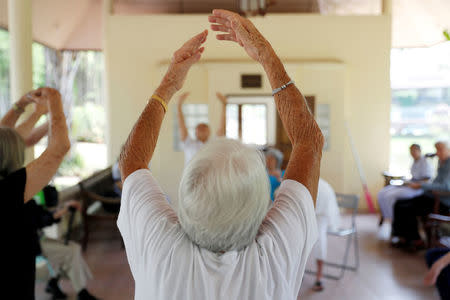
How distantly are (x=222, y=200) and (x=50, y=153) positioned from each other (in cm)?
80

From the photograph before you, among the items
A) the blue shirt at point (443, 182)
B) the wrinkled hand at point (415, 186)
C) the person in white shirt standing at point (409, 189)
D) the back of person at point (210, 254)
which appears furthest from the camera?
the person in white shirt standing at point (409, 189)

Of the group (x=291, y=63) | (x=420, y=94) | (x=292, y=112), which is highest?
(x=291, y=63)

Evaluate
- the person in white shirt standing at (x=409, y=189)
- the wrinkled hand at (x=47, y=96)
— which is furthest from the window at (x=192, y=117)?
the wrinkled hand at (x=47, y=96)

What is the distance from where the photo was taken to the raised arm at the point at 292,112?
0.87 metres

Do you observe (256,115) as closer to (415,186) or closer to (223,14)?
(415,186)

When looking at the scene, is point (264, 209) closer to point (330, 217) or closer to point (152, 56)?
point (330, 217)

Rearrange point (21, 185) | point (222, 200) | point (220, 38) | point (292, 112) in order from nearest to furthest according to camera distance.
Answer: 1. point (222, 200)
2. point (292, 112)
3. point (220, 38)
4. point (21, 185)

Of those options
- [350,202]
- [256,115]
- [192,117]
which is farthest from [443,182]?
[192,117]

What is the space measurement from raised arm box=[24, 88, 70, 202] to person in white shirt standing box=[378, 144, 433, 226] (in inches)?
180

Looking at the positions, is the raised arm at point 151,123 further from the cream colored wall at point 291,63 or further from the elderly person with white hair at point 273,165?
the cream colored wall at point 291,63

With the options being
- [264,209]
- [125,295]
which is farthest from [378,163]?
[264,209]

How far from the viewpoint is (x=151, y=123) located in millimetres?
926

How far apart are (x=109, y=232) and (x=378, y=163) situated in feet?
14.9

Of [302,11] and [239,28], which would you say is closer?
[239,28]
